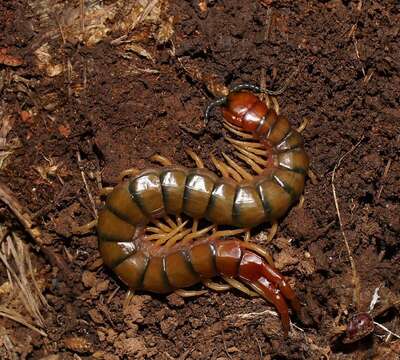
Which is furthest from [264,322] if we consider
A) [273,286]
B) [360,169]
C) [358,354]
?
[360,169]

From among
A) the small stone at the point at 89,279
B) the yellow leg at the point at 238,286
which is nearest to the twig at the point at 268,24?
the yellow leg at the point at 238,286

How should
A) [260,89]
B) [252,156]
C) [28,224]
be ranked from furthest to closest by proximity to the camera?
[28,224] < [252,156] < [260,89]

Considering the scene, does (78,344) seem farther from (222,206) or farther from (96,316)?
(222,206)

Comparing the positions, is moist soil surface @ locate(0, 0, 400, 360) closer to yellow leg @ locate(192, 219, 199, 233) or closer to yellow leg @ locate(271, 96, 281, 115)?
yellow leg @ locate(271, 96, 281, 115)

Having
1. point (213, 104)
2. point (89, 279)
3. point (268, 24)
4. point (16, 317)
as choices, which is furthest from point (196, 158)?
point (16, 317)

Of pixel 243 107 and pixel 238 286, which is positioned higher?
pixel 243 107

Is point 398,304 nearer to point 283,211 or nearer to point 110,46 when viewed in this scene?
point 283,211

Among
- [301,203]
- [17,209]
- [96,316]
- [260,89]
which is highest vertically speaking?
[260,89]

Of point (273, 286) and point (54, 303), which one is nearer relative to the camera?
point (273, 286)

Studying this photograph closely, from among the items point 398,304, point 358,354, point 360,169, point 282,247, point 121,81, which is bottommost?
point 358,354
